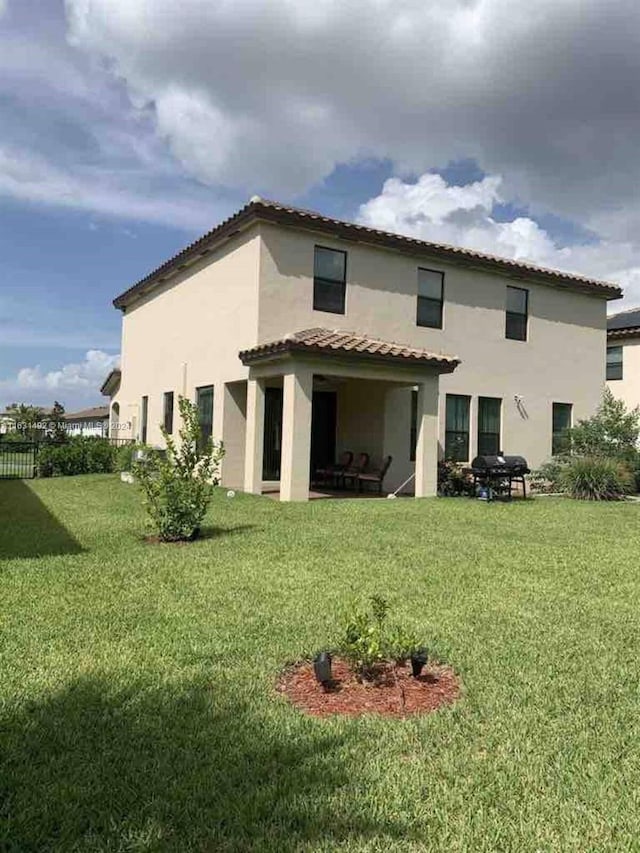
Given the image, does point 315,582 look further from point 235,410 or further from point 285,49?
point 235,410

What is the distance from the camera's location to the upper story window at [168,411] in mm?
21375

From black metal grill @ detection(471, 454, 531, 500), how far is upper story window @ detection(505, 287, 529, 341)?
5.98m

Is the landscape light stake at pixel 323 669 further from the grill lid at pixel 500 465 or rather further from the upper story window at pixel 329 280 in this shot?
the upper story window at pixel 329 280

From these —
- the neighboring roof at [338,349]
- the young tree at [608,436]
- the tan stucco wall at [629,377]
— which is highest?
the tan stucco wall at [629,377]

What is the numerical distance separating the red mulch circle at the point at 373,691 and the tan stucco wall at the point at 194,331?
12.0 metres

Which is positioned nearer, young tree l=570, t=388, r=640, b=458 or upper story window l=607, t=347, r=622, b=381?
young tree l=570, t=388, r=640, b=458

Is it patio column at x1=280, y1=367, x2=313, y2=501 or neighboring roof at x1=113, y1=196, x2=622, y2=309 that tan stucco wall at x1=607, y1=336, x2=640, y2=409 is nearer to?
neighboring roof at x1=113, y1=196, x2=622, y2=309

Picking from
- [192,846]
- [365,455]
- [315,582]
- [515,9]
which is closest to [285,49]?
[515,9]

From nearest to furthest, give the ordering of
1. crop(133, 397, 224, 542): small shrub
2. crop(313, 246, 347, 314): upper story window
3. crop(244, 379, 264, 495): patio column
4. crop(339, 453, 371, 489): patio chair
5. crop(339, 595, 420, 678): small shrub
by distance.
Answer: crop(339, 595, 420, 678): small shrub, crop(133, 397, 224, 542): small shrub, crop(244, 379, 264, 495): patio column, crop(313, 246, 347, 314): upper story window, crop(339, 453, 371, 489): patio chair

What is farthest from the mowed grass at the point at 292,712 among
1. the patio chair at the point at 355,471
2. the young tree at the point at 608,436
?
the young tree at the point at 608,436

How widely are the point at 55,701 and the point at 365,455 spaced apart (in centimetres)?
1464

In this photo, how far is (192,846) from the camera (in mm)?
2686

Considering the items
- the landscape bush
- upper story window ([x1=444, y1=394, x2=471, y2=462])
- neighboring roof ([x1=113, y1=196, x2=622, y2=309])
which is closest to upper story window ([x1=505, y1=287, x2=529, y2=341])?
neighboring roof ([x1=113, y1=196, x2=622, y2=309])

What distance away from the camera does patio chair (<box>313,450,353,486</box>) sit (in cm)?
1802
